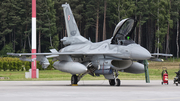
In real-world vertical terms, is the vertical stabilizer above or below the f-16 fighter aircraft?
above

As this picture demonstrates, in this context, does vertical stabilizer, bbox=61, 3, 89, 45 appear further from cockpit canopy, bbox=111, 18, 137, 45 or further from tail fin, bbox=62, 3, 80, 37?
cockpit canopy, bbox=111, 18, 137, 45

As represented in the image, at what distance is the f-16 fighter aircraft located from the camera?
63.6 feet

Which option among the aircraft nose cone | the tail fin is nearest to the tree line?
the tail fin

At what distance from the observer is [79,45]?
72.9 feet

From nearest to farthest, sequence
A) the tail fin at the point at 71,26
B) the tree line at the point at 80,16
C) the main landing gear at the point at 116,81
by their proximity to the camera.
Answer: the main landing gear at the point at 116,81
the tail fin at the point at 71,26
the tree line at the point at 80,16

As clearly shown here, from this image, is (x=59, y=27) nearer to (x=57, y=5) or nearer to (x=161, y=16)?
(x=57, y=5)

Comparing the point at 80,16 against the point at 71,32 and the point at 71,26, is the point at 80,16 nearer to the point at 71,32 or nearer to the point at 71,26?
the point at 71,26

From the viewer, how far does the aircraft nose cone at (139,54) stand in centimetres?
1862

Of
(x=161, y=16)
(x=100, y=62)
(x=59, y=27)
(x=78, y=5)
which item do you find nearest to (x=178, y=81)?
(x=100, y=62)

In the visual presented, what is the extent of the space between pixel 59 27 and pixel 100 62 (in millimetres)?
59450
